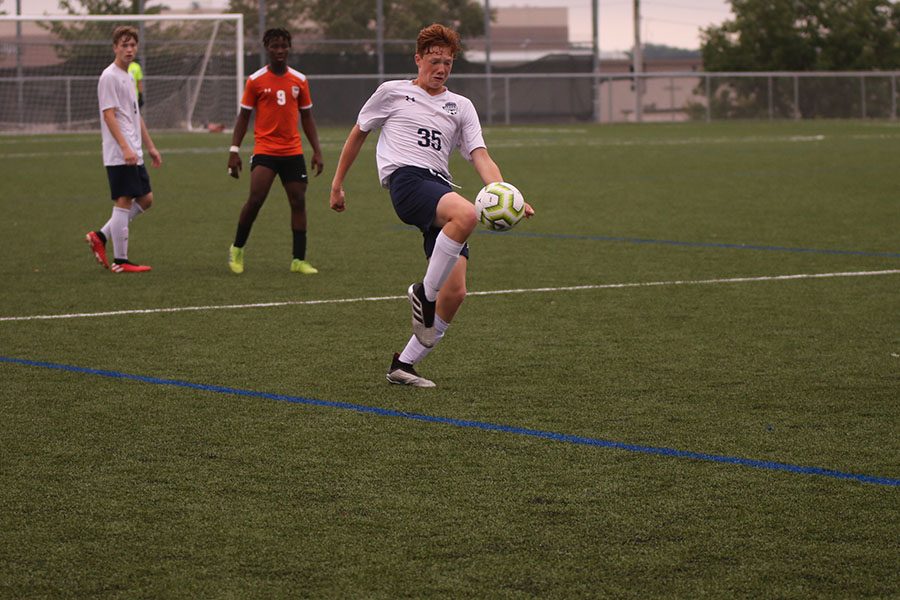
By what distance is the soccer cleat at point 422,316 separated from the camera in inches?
279

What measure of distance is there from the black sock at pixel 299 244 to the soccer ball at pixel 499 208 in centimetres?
491

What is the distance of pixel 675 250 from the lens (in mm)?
12898

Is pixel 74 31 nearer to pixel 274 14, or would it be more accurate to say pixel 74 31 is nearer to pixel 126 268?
pixel 274 14

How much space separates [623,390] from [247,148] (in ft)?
86.9

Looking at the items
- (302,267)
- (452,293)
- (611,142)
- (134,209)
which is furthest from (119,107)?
(611,142)

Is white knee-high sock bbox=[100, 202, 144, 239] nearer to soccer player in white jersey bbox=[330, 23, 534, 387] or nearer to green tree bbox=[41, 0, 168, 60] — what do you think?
soccer player in white jersey bbox=[330, 23, 534, 387]

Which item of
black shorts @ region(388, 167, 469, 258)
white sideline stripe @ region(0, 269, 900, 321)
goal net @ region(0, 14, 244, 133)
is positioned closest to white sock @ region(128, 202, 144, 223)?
white sideline stripe @ region(0, 269, 900, 321)

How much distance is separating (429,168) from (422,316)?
2.79ft

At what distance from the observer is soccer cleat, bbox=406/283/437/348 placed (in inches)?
279

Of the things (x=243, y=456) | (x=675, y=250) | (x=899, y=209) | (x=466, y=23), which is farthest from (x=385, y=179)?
(x=466, y=23)

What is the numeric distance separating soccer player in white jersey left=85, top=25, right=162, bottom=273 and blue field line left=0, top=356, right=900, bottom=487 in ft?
12.9

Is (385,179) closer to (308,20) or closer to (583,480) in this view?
(583,480)

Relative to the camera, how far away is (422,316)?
279 inches

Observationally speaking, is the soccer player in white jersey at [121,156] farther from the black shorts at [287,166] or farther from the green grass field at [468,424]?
the black shorts at [287,166]
